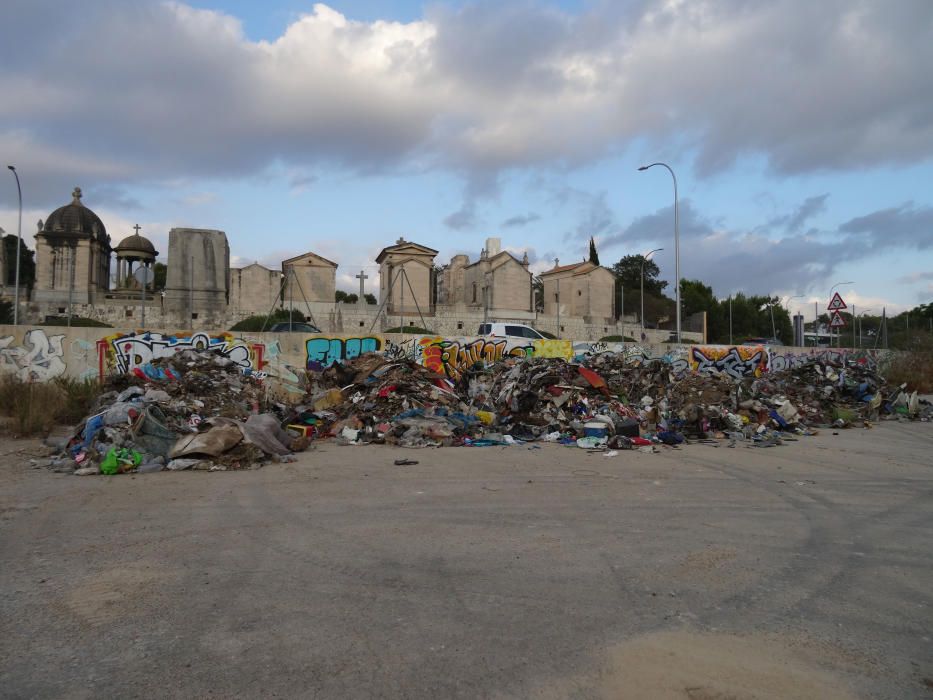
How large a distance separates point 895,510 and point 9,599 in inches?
314

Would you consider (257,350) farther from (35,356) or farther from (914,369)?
(914,369)

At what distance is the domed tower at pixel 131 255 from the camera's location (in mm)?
42906

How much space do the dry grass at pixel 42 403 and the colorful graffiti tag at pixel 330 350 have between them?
201 inches

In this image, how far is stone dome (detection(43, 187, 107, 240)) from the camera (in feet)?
135

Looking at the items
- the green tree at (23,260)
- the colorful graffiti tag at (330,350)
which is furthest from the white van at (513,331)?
the green tree at (23,260)

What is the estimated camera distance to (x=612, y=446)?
11.1 meters

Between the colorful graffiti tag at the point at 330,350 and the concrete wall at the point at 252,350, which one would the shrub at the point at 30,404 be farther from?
the colorful graffiti tag at the point at 330,350

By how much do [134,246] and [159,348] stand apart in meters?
32.0

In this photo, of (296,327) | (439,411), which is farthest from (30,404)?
(296,327)

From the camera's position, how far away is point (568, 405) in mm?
13031

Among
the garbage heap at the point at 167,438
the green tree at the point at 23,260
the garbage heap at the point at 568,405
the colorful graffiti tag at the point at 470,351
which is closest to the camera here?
the garbage heap at the point at 167,438

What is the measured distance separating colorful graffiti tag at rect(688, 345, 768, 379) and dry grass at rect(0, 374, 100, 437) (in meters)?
17.8

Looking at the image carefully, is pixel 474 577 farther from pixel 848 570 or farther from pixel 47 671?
pixel 848 570

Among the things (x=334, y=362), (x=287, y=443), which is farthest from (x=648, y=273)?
(x=287, y=443)
